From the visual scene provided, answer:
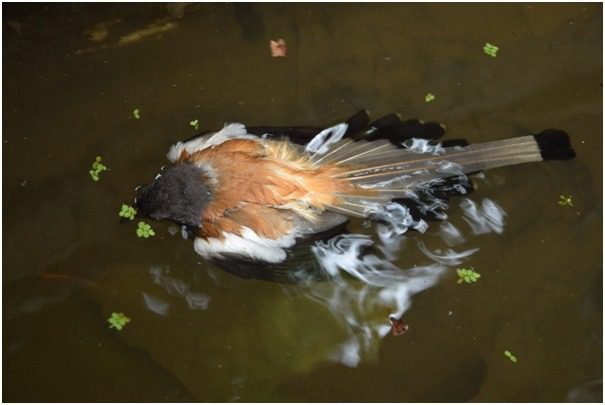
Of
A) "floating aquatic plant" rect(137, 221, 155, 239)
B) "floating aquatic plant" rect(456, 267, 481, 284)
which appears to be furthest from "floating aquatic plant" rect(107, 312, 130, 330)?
"floating aquatic plant" rect(456, 267, 481, 284)

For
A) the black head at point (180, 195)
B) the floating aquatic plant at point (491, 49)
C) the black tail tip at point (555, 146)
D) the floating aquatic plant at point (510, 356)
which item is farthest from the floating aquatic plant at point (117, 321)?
the floating aquatic plant at point (491, 49)

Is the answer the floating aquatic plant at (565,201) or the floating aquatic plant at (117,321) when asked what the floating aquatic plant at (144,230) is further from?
the floating aquatic plant at (565,201)

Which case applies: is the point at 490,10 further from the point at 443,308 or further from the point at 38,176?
the point at 38,176

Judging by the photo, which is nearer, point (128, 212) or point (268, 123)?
point (128, 212)

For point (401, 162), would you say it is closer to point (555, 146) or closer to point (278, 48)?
point (555, 146)

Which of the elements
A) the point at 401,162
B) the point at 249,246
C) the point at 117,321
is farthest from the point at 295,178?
the point at 117,321

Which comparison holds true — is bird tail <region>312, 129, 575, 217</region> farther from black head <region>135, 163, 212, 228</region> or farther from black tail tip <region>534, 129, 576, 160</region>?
black head <region>135, 163, 212, 228</region>

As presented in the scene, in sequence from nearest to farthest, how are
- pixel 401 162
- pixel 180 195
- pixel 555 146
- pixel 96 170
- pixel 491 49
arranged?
pixel 180 195
pixel 401 162
pixel 555 146
pixel 96 170
pixel 491 49
